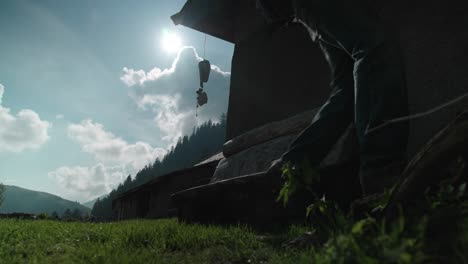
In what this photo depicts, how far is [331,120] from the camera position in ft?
6.96

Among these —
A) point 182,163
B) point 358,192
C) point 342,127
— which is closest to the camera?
point 342,127

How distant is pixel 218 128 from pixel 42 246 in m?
135

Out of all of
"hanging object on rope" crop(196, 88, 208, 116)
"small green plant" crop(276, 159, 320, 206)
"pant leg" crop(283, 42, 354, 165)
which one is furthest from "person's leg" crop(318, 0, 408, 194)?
"hanging object on rope" crop(196, 88, 208, 116)

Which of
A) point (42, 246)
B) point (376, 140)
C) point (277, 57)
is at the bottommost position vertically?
point (42, 246)

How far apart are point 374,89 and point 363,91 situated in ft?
0.18

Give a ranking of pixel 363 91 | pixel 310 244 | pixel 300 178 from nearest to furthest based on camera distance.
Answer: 1. pixel 300 178
2. pixel 310 244
3. pixel 363 91

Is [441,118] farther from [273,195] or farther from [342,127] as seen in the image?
[273,195]

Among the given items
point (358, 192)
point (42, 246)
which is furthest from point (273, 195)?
point (42, 246)

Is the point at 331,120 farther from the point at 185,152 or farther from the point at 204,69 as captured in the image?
the point at 185,152

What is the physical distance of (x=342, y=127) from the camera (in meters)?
2.15

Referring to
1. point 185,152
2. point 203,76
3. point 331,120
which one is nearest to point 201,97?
point 203,76

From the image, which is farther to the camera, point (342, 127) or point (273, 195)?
point (273, 195)

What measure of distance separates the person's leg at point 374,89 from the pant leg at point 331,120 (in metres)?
0.29

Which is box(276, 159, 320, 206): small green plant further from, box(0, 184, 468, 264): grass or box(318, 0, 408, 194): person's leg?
box(318, 0, 408, 194): person's leg
